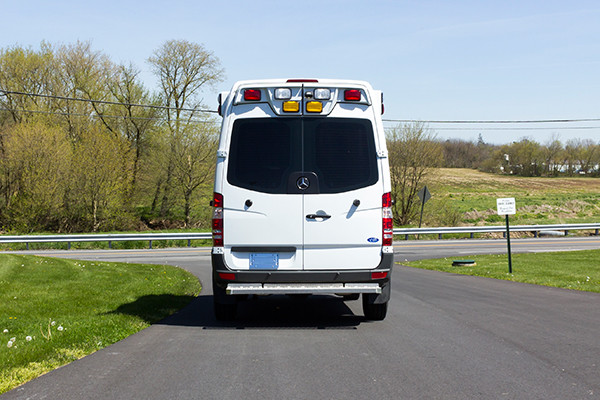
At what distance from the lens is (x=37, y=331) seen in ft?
24.1

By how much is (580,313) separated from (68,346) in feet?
22.7

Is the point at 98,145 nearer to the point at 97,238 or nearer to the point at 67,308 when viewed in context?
the point at 97,238

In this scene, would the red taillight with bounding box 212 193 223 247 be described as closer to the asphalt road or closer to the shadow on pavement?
the asphalt road

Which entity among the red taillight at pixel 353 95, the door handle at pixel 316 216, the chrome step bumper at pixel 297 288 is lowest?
the chrome step bumper at pixel 297 288

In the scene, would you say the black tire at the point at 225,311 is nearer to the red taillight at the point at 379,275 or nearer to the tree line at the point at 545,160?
the red taillight at the point at 379,275

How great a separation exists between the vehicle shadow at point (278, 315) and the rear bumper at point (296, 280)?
26.7 inches

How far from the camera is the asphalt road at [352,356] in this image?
488 centimetres

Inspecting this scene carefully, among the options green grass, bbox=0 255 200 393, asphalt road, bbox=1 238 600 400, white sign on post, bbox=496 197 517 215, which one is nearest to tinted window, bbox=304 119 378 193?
asphalt road, bbox=1 238 600 400

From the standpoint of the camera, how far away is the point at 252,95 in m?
7.62

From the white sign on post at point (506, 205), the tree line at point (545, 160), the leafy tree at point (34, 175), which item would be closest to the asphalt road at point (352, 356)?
the white sign on post at point (506, 205)

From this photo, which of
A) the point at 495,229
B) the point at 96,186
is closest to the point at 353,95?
the point at 495,229

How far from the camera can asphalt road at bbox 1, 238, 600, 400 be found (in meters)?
4.88

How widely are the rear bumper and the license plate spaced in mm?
71

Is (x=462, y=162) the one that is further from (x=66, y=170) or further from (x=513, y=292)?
(x=513, y=292)
